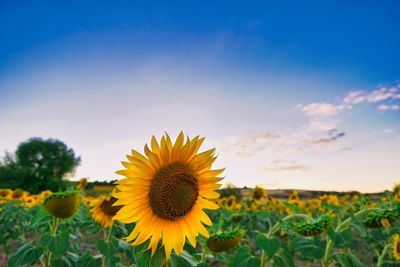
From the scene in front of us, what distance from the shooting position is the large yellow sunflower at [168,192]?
6.50 ft

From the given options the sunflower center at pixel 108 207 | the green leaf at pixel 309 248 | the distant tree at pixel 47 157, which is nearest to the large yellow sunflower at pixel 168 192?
the sunflower center at pixel 108 207

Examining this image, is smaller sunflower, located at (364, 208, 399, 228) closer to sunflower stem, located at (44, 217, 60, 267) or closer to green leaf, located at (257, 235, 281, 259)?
green leaf, located at (257, 235, 281, 259)

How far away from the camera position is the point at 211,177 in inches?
84.4

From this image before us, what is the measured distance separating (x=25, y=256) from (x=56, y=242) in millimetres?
316

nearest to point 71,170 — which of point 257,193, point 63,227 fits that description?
point 257,193

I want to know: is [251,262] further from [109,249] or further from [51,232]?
[51,232]

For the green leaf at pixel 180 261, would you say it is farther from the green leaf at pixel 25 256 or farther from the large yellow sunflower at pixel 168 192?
the green leaf at pixel 25 256

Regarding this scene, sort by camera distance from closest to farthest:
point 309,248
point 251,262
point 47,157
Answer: point 251,262
point 309,248
point 47,157

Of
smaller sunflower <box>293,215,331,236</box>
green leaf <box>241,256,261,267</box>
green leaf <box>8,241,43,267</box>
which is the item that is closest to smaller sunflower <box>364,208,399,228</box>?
smaller sunflower <box>293,215,331,236</box>

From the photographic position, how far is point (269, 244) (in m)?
3.41

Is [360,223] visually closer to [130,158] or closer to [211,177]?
[211,177]

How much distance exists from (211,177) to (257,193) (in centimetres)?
816

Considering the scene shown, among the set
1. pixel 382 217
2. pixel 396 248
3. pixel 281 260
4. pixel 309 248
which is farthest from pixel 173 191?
pixel 396 248

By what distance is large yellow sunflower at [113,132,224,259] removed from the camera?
78.0 inches
